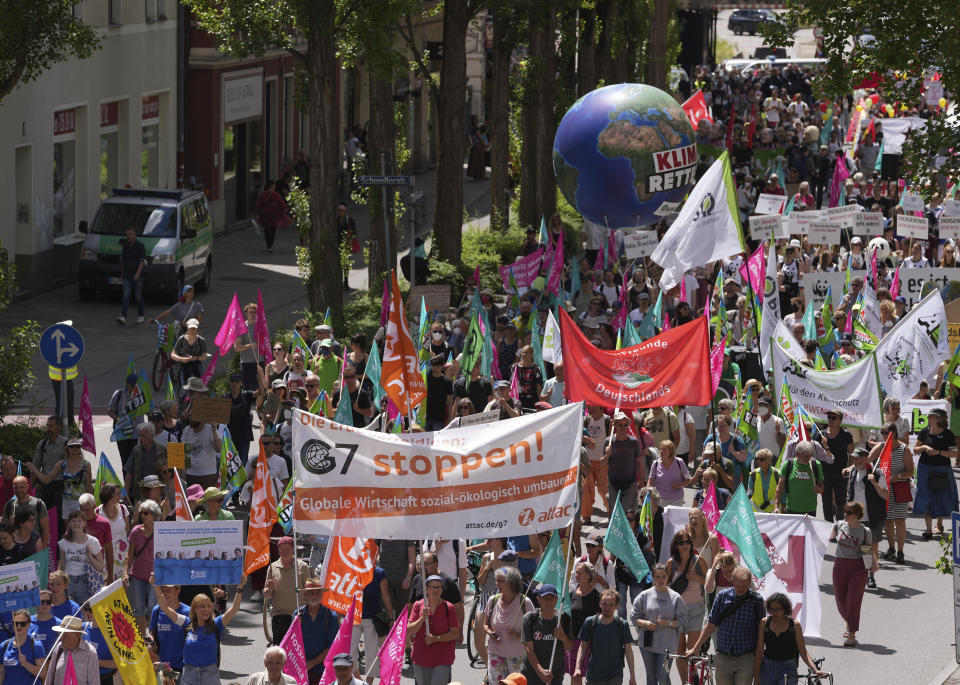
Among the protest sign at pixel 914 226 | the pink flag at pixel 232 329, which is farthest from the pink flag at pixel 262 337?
the protest sign at pixel 914 226

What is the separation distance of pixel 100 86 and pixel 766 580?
22278 mm

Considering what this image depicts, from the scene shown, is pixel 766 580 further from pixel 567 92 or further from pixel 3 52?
pixel 567 92

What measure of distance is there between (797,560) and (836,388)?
3813 millimetres

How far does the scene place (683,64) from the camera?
79.1m

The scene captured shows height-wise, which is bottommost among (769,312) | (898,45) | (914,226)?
(769,312)

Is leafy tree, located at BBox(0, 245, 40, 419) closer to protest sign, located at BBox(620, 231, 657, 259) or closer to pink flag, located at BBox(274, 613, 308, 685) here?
pink flag, located at BBox(274, 613, 308, 685)

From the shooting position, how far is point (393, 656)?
11.4 metres

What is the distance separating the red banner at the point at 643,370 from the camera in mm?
16172

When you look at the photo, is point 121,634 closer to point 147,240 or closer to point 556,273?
point 556,273

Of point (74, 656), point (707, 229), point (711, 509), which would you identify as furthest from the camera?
point (707, 229)

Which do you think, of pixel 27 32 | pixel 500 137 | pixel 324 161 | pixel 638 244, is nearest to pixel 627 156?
pixel 638 244

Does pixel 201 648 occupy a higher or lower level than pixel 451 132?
lower

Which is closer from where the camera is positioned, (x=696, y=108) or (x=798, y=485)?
(x=798, y=485)

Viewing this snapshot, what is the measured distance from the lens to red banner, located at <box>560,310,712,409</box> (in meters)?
16.2
